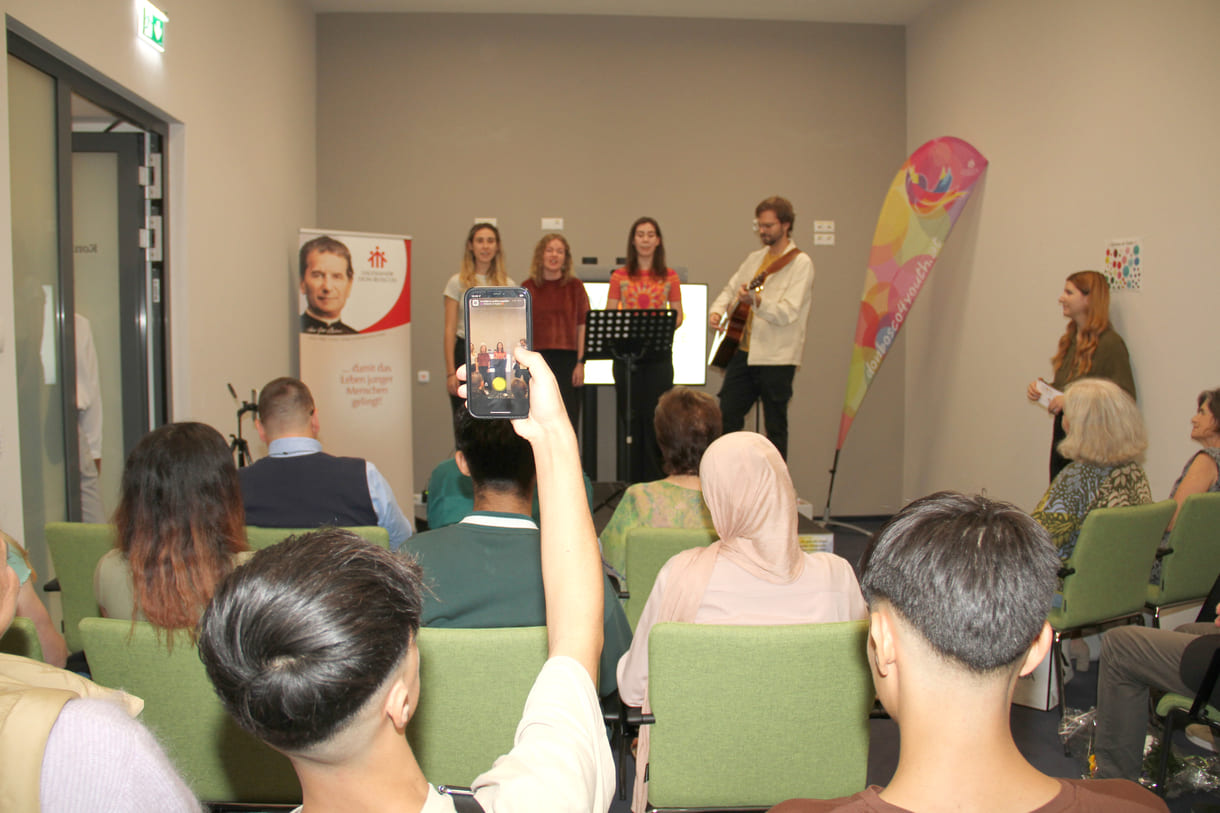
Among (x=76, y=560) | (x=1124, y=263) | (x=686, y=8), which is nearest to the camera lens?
(x=76, y=560)

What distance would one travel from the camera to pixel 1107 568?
2.69 meters

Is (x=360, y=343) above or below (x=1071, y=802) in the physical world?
above

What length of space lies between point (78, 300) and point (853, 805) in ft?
12.8

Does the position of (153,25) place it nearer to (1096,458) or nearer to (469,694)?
(469,694)

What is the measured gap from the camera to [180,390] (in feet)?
14.0

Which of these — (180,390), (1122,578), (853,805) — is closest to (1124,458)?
(1122,578)

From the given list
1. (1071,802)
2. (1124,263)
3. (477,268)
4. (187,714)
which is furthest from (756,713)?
(477,268)

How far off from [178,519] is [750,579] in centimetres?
122

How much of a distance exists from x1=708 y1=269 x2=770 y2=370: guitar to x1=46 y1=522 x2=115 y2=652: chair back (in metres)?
3.87

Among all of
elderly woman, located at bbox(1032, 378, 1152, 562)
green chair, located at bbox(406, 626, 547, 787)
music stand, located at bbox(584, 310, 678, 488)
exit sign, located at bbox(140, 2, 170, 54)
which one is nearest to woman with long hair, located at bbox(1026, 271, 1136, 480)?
elderly woman, located at bbox(1032, 378, 1152, 562)

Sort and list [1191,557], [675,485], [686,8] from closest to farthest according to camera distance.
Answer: [675,485] < [1191,557] < [686,8]

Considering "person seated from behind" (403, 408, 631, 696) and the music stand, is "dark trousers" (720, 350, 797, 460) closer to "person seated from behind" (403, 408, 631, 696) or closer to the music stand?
the music stand

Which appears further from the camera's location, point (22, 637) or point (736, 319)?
point (736, 319)

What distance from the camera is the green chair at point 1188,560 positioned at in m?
2.88
